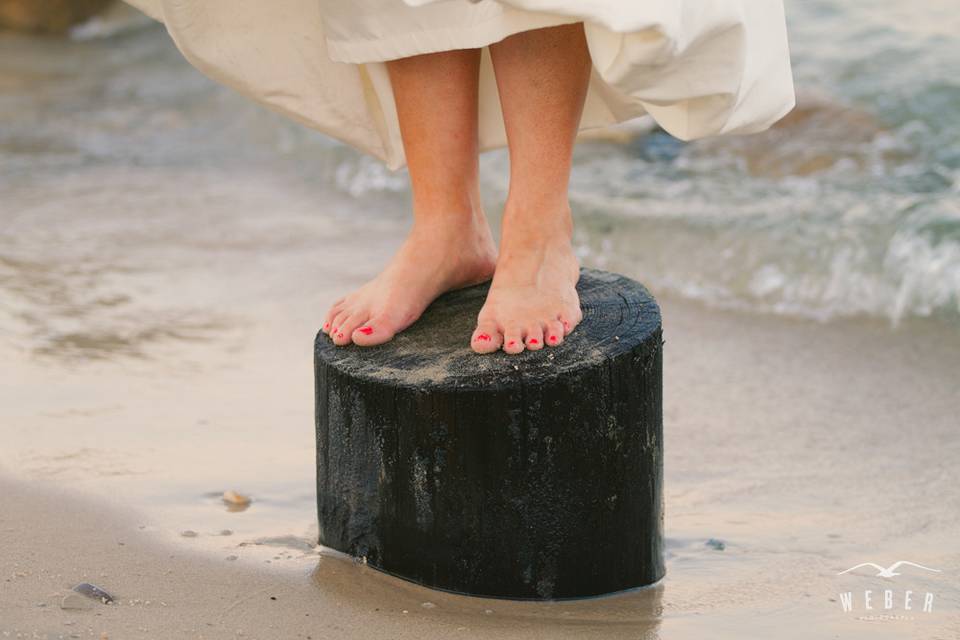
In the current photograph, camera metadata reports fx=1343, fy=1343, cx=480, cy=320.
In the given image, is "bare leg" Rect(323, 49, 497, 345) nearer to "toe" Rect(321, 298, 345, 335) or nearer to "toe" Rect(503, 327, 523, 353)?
"toe" Rect(321, 298, 345, 335)

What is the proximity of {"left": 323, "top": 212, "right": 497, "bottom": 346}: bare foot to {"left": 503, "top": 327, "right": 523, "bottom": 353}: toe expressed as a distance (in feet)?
0.68

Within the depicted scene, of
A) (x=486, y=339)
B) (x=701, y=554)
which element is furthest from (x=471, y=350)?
(x=701, y=554)

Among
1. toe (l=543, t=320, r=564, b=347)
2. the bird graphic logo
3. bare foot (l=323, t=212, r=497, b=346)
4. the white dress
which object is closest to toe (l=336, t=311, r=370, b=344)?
bare foot (l=323, t=212, r=497, b=346)

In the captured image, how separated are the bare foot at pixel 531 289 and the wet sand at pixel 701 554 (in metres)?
0.37

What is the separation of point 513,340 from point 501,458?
169mm

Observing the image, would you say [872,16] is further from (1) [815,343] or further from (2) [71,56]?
(2) [71,56]

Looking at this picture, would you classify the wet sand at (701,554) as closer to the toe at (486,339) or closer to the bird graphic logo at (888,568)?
the bird graphic logo at (888,568)

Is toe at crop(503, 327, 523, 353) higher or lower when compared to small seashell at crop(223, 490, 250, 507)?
higher

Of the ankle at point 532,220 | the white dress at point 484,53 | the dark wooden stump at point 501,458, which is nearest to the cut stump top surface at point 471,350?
the dark wooden stump at point 501,458

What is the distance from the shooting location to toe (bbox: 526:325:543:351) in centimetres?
185

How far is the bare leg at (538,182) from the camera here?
1.92 meters

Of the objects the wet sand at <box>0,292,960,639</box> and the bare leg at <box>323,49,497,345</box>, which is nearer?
the wet sand at <box>0,292,960,639</box>

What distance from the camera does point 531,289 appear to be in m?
1.99

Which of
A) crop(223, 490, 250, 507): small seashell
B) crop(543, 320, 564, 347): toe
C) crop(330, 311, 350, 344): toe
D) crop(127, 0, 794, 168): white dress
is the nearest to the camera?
crop(127, 0, 794, 168): white dress
